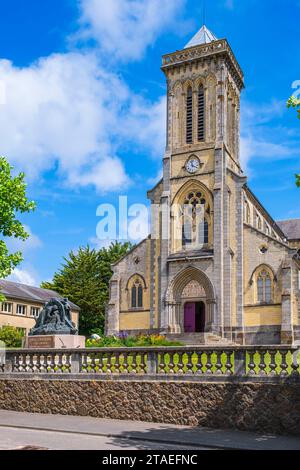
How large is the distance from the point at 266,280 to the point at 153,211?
432 inches

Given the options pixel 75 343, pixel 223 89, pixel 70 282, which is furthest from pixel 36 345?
pixel 70 282

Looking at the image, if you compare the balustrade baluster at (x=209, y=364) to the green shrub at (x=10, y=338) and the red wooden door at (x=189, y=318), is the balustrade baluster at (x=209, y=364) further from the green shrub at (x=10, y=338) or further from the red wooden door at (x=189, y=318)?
the green shrub at (x=10, y=338)

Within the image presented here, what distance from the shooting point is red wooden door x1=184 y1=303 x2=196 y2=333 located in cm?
4247

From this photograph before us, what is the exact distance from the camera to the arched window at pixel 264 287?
130 feet

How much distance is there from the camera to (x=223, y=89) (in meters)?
43.9

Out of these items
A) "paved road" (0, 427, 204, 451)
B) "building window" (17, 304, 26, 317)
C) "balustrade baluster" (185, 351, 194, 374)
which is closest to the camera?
"paved road" (0, 427, 204, 451)

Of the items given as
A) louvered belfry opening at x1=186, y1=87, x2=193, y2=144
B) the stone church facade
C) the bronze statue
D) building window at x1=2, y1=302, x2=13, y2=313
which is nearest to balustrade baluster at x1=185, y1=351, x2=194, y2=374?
the bronze statue

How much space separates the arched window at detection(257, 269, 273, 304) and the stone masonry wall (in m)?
27.3

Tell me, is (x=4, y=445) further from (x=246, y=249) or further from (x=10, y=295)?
(x=10, y=295)

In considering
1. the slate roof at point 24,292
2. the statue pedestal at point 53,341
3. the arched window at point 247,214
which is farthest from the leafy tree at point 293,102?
the slate roof at point 24,292

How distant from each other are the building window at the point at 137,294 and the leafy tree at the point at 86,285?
555 inches

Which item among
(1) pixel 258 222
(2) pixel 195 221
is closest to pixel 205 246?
(2) pixel 195 221

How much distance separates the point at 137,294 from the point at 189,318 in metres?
4.70

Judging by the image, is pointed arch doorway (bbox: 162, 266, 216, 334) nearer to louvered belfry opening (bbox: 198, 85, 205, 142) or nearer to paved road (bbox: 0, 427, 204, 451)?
louvered belfry opening (bbox: 198, 85, 205, 142)
